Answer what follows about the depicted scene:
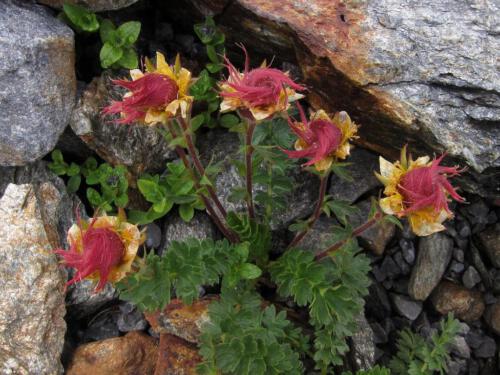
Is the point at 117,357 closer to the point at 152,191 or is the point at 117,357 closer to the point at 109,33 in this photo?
the point at 152,191

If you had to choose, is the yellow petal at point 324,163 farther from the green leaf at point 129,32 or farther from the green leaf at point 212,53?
the green leaf at point 129,32

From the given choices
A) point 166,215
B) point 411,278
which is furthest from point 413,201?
point 166,215

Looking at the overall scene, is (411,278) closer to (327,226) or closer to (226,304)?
(327,226)

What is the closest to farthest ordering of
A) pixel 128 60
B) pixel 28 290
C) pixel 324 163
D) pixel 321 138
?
pixel 321 138, pixel 324 163, pixel 28 290, pixel 128 60

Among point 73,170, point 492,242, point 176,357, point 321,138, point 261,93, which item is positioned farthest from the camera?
point 492,242

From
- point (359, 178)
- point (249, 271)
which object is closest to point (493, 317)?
point (359, 178)

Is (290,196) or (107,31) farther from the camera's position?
(290,196)
